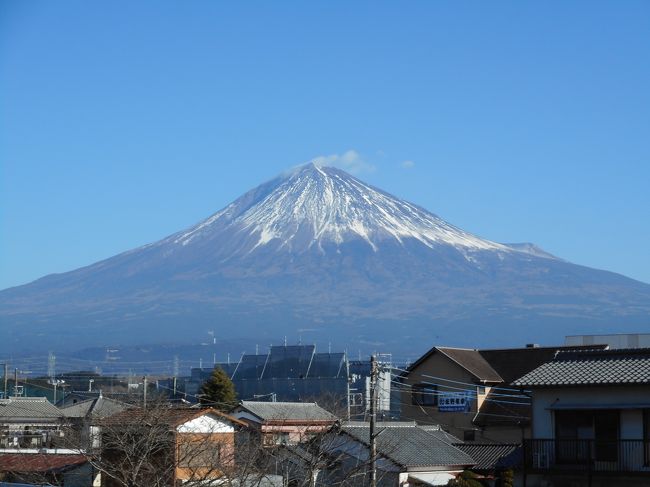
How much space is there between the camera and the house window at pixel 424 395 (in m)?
42.4

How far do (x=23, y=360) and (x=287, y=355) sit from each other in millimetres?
109855

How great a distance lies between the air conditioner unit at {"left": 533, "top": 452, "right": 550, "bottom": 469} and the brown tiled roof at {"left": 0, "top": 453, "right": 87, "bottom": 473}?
11304 millimetres

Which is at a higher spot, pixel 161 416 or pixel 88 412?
pixel 161 416

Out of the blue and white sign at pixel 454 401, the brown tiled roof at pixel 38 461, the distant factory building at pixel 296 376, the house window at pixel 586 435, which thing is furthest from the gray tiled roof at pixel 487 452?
the distant factory building at pixel 296 376

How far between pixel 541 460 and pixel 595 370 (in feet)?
7.20

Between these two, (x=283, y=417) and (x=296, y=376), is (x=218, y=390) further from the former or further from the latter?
(x=296, y=376)

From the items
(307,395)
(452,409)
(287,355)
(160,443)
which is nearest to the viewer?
(160,443)

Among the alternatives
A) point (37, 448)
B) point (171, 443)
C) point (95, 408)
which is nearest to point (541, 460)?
point (171, 443)

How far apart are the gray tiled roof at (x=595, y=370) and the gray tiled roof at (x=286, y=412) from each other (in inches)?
478

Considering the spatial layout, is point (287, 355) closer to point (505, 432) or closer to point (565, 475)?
point (505, 432)

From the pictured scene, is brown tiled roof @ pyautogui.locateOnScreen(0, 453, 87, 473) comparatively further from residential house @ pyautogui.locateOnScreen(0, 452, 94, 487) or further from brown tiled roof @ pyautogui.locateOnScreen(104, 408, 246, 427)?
brown tiled roof @ pyautogui.locateOnScreen(104, 408, 246, 427)

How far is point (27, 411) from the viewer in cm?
4228

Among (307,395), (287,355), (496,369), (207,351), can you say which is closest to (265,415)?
(496,369)

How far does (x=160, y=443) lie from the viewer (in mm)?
22031
